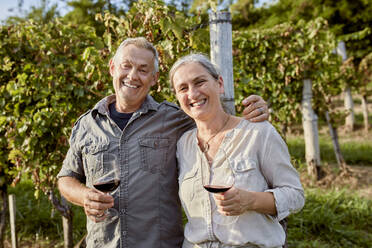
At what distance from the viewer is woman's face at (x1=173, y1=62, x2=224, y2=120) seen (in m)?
1.91

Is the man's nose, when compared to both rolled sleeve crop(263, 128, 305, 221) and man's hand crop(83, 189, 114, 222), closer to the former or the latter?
man's hand crop(83, 189, 114, 222)

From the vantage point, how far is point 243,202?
1603 millimetres

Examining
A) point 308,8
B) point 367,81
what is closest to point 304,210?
point 367,81

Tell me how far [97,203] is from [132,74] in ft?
2.61

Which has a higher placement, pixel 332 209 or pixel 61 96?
→ pixel 61 96

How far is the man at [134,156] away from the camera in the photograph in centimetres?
205

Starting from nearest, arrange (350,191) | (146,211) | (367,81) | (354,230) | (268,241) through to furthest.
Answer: (268,241) → (146,211) → (354,230) → (350,191) → (367,81)

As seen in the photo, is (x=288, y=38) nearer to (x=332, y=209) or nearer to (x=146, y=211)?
(x=332, y=209)

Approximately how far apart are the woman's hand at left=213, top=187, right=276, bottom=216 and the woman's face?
506 millimetres

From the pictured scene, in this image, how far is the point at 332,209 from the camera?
16.7ft

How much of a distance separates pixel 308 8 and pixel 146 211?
542 inches

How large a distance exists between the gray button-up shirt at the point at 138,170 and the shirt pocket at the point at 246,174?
0.49 m

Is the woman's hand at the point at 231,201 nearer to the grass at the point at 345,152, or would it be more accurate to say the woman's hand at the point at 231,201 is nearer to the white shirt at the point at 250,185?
the white shirt at the point at 250,185

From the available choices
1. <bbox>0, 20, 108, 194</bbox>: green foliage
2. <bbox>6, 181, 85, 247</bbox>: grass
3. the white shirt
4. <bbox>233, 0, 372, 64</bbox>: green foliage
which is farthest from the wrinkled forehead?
<bbox>233, 0, 372, 64</bbox>: green foliage
